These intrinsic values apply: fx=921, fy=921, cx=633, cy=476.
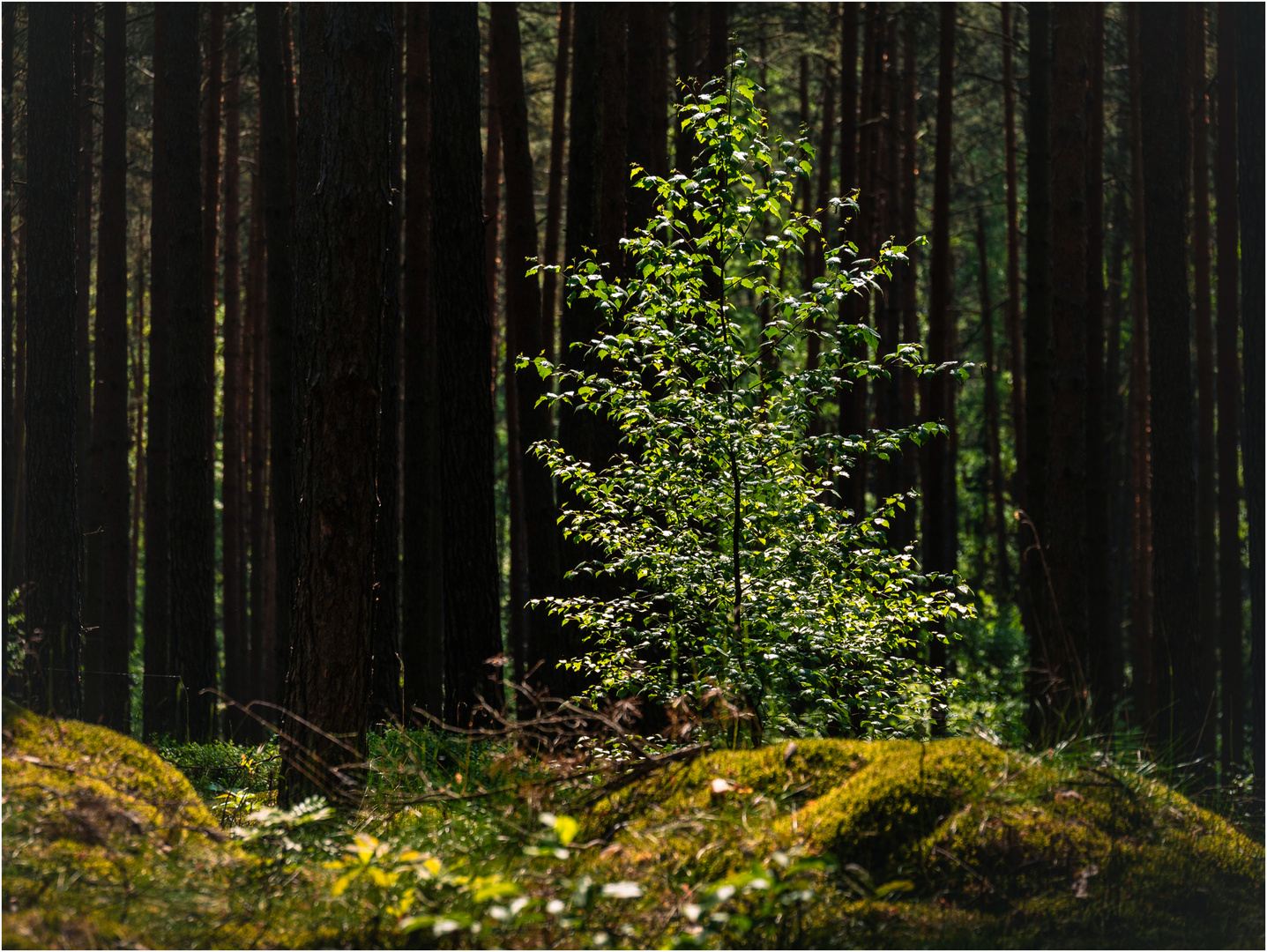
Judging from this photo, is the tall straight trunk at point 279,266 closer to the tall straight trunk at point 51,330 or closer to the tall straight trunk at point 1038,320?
the tall straight trunk at point 51,330

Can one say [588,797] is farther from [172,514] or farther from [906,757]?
[172,514]

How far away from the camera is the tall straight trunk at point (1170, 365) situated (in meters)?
9.66

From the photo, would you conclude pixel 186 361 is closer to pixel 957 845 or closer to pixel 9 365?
pixel 957 845

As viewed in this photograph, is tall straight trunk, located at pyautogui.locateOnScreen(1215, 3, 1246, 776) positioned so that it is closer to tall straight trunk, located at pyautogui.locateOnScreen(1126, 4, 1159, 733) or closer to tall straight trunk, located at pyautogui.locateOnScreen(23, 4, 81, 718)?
tall straight trunk, located at pyautogui.locateOnScreen(1126, 4, 1159, 733)

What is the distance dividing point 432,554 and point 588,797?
33.3ft

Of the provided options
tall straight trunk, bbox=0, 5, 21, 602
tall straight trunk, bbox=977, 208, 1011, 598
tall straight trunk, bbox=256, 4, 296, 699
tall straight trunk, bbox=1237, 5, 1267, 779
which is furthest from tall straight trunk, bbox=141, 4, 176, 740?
tall straight trunk, bbox=977, 208, 1011, 598

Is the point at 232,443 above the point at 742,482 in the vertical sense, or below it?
above

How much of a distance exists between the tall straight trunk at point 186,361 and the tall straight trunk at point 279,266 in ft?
2.51

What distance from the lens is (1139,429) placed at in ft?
57.7

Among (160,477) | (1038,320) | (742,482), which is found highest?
(1038,320)

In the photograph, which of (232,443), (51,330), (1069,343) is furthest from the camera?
(232,443)

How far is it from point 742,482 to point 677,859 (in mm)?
3242

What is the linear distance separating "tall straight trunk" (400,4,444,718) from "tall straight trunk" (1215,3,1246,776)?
32.0ft

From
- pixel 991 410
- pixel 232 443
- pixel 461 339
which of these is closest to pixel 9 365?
pixel 232 443
